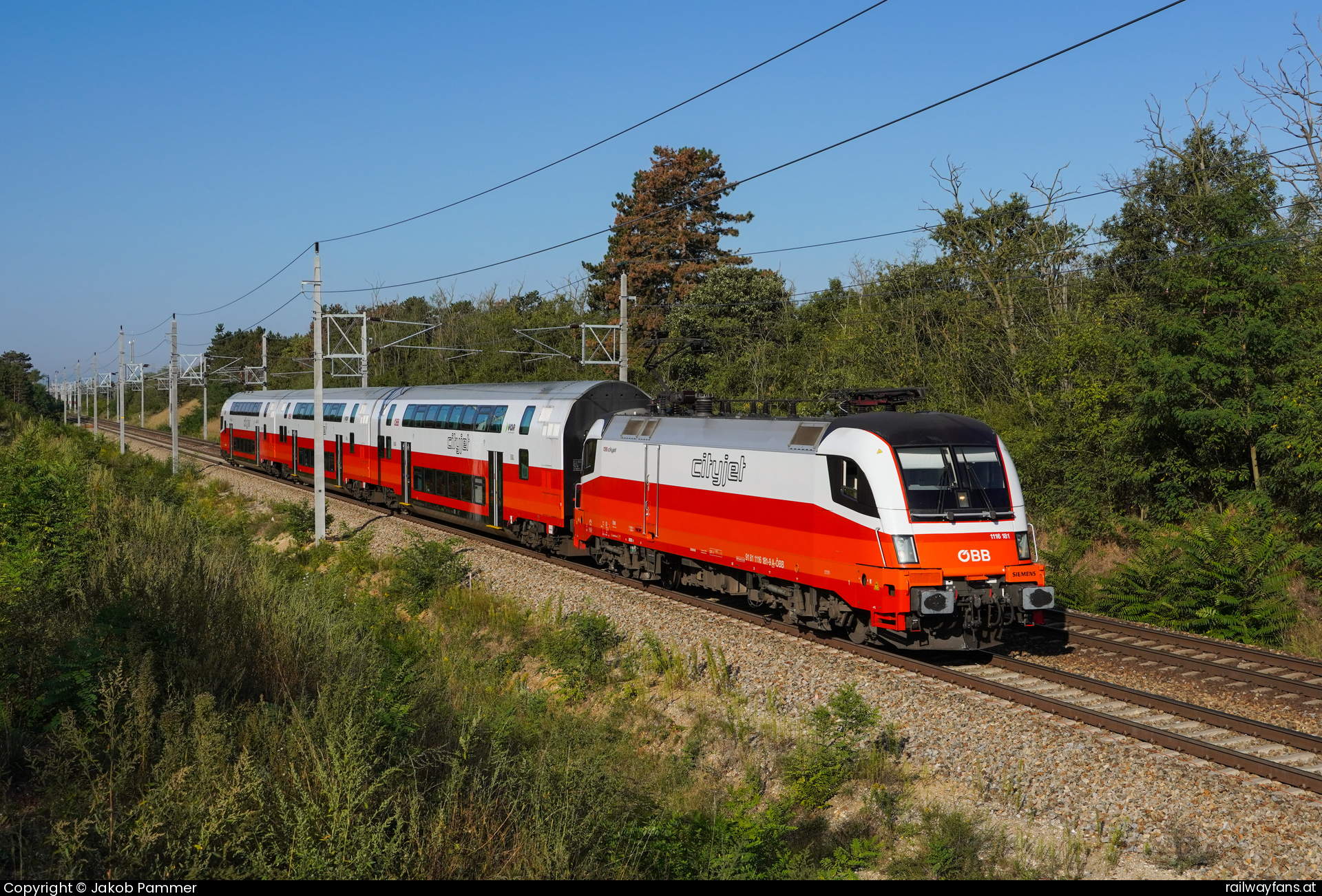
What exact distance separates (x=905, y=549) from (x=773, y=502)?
2724mm

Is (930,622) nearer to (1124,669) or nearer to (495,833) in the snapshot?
(1124,669)

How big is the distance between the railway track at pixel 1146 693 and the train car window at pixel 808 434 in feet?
9.88

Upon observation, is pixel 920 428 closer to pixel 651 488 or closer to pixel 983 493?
pixel 983 493

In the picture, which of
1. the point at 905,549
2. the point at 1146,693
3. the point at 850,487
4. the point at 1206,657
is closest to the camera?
the point at 1146,693

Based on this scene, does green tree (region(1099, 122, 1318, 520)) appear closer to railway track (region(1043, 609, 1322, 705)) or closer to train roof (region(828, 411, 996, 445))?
railway track (region(1043, 609, 1322, 705))

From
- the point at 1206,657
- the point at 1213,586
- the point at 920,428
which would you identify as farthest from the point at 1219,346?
the point at 920,428

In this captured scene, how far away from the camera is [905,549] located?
12094mm

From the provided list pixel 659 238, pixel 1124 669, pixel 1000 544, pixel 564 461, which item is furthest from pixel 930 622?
pixel 659 238

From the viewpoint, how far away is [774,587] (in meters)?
14.9

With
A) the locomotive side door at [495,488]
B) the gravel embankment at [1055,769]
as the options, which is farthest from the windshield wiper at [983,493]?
the locomotive side door at [495,488]

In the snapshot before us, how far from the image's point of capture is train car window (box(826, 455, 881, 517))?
1247 cm

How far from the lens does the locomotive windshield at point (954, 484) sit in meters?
12.3

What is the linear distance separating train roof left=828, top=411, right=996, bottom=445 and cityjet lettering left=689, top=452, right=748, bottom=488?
7.24 ft

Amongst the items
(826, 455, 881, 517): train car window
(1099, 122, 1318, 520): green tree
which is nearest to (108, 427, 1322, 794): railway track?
(826, 455, 881, 517): train car window
